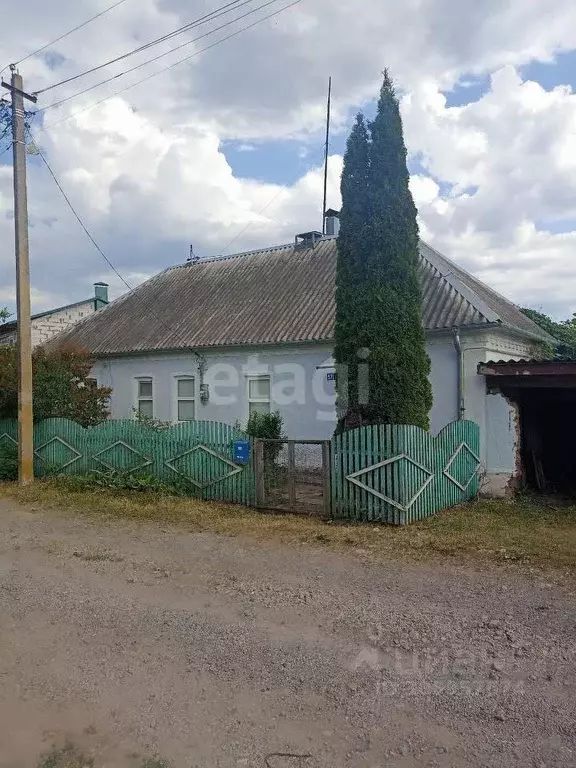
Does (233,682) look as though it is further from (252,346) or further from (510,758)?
(252,346)

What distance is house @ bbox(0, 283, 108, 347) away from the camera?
22250 millimetres

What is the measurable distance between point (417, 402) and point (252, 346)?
5.96m

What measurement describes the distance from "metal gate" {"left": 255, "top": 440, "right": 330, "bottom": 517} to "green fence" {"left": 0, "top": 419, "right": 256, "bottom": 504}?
0.81 ft

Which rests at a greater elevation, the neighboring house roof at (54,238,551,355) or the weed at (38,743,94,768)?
the neighboring house roof at (54,238,551,355)

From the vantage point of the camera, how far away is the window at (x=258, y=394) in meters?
15.4

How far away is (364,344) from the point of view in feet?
34.2

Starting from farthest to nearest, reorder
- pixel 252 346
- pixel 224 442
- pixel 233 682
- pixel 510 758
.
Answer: pixel 252 346, pixel 224 442, pixel 233 682, pixel 510 758

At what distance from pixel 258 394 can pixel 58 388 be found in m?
4.88

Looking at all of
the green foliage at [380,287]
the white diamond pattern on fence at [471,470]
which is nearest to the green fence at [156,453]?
the green foliage at [380,287]

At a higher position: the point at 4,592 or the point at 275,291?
the point at 275,291

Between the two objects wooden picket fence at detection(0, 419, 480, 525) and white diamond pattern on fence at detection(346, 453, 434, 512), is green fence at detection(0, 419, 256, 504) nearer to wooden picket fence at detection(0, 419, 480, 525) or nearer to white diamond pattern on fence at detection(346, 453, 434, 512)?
wooden picket fence at detection(0, 419, 480, 525)

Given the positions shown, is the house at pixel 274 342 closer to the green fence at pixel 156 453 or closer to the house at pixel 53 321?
the house at pixel 53 321

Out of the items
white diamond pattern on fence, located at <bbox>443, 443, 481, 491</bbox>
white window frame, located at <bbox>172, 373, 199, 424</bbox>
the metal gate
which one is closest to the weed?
the metal gate

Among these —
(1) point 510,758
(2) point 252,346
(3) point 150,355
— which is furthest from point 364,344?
(3) point 150,355
